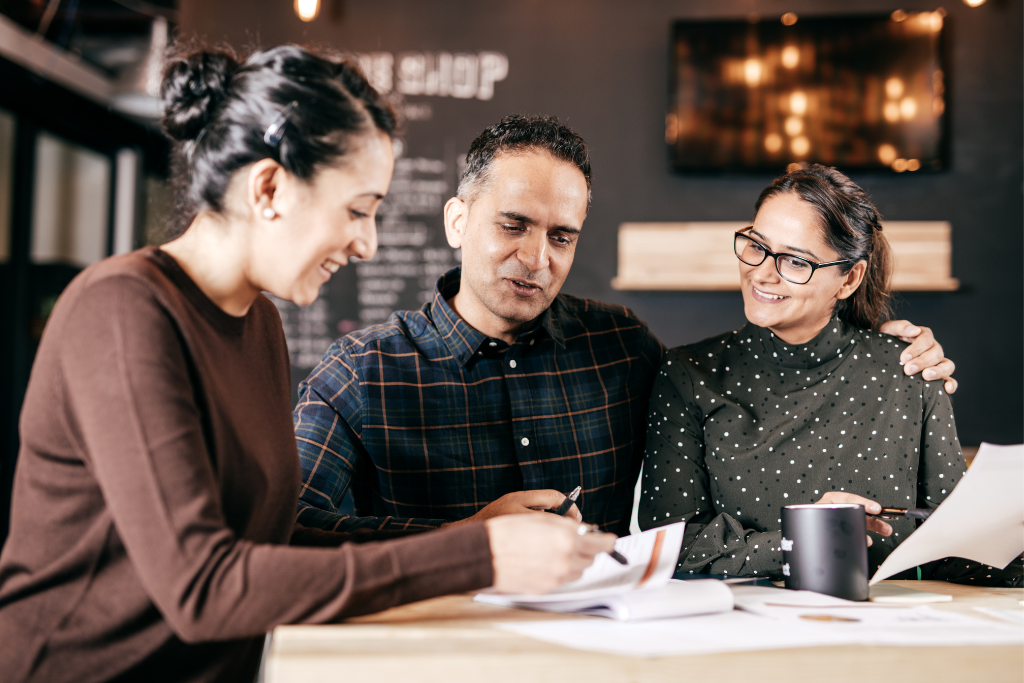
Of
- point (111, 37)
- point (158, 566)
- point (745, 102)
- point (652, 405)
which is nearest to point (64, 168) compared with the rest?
point (111, 37)

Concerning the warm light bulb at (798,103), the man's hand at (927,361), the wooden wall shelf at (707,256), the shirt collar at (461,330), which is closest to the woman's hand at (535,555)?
the shirt collar at (461,330)

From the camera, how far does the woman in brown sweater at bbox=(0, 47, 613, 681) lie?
68cm

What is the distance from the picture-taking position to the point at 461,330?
4.74ft

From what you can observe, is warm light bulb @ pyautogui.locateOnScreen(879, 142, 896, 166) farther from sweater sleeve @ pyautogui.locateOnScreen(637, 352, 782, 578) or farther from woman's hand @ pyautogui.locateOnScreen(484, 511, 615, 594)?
woman's hand @ pyautogui.locateOnScreen(484, 511, 615, 594)

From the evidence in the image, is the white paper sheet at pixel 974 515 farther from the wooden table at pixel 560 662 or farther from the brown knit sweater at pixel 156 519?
the brown knit sweater at pixel 156 519

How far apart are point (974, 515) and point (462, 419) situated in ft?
2.69

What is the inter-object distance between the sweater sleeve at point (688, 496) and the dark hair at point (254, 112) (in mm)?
810

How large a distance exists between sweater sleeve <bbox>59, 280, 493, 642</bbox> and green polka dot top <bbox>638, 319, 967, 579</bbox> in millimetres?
670

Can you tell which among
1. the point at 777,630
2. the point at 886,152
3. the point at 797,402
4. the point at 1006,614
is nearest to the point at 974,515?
the point at 1006,614

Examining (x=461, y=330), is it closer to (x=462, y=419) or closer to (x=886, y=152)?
(x=462, y=419)

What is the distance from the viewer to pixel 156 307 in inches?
29.6

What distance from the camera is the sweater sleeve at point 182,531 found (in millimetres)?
667

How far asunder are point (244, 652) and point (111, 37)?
13.6 ft

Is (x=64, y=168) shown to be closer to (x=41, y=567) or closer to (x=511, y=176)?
(x=511, y=176)
